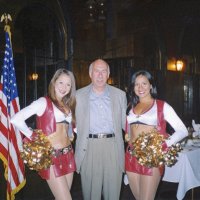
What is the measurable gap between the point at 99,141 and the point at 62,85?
755mm

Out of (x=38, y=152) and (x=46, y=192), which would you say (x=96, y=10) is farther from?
(x=38, y=152)

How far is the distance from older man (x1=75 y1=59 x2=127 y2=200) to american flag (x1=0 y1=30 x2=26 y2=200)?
118 centimetres

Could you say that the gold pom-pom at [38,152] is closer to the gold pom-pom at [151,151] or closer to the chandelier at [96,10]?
the gold pom-pom at [151,151]

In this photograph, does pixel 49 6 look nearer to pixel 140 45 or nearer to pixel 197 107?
pixel 140 45

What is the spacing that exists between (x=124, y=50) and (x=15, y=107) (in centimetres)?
537

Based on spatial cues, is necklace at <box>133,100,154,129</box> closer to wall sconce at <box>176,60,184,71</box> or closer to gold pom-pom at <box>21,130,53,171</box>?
gold pom-pom at <box>21,130,53,171</box>

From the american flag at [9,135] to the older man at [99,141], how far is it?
1178 mm

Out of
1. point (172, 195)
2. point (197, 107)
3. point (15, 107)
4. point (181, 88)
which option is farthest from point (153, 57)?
point (15, 107)

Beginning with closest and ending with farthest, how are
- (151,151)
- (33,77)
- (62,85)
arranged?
(151,151) → (62,85) → (33,77)

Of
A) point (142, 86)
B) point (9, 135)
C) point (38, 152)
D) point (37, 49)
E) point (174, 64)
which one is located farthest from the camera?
point (174, 64)

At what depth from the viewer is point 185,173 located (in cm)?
531

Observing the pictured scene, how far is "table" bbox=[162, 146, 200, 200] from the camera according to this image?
5270mm

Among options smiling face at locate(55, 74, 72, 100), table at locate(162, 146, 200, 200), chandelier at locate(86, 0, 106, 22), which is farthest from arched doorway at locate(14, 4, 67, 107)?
smiling face at locate(55, 74, 72, 100)

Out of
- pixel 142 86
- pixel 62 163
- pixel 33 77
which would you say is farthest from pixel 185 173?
pixel 33 77
